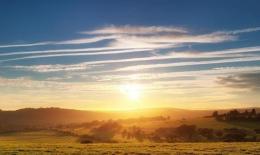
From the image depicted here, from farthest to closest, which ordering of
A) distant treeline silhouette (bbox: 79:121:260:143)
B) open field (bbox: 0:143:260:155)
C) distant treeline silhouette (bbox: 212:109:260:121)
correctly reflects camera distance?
distant treeline silhouette (bbox: 212:109:260:121) < distant treeline silhouette (bbox: 79:121:260:143) < open field (bbox: 0:143:260:155)

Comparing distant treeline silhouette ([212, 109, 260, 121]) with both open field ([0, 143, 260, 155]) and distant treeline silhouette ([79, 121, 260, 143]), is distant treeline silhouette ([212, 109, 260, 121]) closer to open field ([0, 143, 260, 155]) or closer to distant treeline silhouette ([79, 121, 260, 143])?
distant treeline silhouette ([79, 121, 260, 143])

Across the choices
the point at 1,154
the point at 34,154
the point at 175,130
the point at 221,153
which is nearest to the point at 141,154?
the point at 221,153

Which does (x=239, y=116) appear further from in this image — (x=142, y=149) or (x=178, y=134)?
(x=142, y=149)

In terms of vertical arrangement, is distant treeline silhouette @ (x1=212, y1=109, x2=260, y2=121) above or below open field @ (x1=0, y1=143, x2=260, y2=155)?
above

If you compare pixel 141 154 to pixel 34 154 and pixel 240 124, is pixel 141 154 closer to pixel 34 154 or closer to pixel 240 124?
pixel 34 154

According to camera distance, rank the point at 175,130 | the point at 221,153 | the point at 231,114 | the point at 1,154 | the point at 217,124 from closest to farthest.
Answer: the point at 221,153 → the point at 1,154 → the point at 175,130 → the point at 217,124 → the point at 231,114

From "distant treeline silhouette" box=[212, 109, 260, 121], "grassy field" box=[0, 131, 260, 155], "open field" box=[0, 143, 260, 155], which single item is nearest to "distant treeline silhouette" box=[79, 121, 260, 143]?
"distant treeline silhouette" box=[212, 109, 260, 121]

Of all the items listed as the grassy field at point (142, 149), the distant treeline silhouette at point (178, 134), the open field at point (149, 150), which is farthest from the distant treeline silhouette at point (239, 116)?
the open field at point (149, 150)

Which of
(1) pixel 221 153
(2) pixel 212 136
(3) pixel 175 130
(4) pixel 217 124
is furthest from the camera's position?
(4) pixel 217 124

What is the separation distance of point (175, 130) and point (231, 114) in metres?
38.1

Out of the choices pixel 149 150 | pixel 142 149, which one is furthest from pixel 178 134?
pixel 149 150

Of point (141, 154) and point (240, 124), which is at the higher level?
point (240, 124)

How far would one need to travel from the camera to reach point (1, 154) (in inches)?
1987

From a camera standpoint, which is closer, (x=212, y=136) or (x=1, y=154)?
(x=1, y=154)
